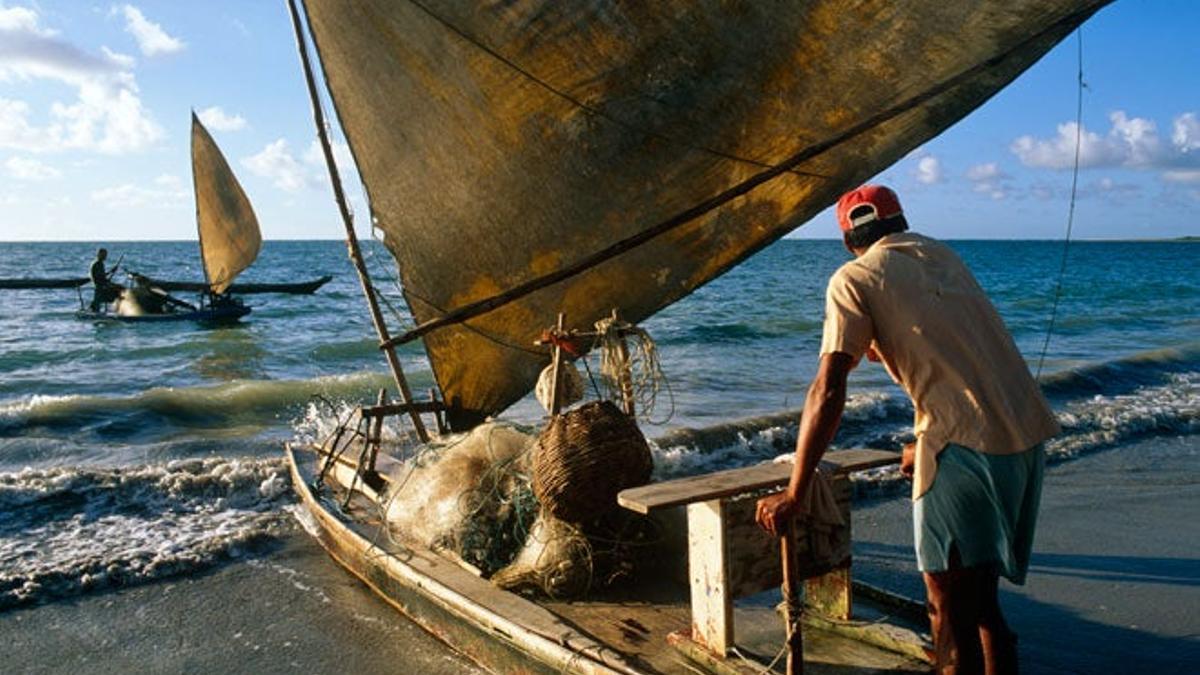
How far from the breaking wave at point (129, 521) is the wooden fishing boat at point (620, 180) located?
1.74 metres

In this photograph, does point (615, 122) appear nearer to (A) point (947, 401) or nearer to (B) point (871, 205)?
(B) point (871, 205)

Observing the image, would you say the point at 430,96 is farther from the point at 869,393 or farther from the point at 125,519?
the point at 869,393

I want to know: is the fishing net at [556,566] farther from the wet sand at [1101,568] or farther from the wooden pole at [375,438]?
the wet sand at [1101,568]

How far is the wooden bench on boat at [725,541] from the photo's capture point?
151 inches

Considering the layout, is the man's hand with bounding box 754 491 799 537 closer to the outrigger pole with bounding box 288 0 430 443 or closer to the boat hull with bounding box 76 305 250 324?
the outrigger pole with bounding box 288 0 430 443

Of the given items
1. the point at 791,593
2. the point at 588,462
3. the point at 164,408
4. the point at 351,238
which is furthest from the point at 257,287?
the point at 791,593

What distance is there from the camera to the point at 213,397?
52.1ft

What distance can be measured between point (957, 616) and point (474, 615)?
7.82 feet

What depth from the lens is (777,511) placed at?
3357mm

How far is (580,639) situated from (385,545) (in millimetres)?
1981

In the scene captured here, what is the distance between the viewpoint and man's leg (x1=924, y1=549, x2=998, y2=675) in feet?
10.8

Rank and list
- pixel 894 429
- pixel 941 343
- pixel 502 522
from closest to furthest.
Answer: pixel 941 343
pixel 502 522
pixel 894 429

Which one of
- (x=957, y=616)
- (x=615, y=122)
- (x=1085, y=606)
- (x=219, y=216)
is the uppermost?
(x=219, y=216)

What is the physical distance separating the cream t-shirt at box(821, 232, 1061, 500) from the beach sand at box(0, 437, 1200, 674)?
8.31 ft
